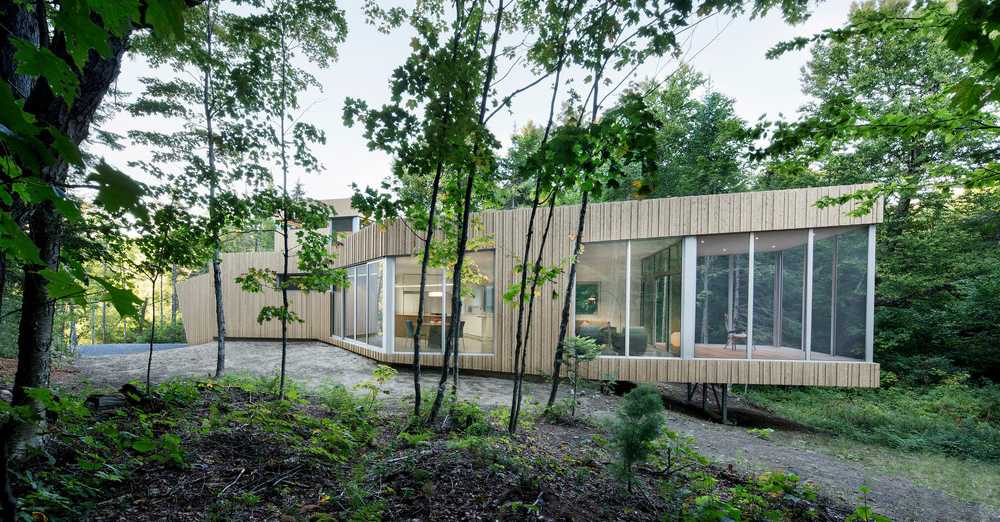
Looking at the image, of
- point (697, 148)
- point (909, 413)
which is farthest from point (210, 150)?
point (697, 148)

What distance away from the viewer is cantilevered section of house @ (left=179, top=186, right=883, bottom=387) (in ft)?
21.4

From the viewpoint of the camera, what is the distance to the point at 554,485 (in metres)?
2.59

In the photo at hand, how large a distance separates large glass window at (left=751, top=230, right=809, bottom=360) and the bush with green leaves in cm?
528

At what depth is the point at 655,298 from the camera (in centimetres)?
713

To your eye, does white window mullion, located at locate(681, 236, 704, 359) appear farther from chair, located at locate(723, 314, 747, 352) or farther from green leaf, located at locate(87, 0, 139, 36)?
green leaf, located at locate(87, 0, 139, 36)

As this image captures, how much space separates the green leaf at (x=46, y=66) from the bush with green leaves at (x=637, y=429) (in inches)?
112

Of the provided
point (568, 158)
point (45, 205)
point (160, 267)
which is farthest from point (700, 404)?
point (45, 205)

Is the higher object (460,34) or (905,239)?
(460,34)

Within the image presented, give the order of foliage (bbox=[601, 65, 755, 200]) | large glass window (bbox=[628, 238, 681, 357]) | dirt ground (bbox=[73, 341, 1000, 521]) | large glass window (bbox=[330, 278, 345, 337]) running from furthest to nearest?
foliage (bbox=[601, 65, 755, 200]) → large glass window (bbox=[330, 278, 345, 337]) → large glass window (bbox=[628, 238, 681, 357]) → dirt ground (bbox=[73, 341, 1000, 521])

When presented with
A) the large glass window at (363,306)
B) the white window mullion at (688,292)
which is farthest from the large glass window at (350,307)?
the white window mullion at (688,292)

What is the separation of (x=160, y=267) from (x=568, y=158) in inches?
152

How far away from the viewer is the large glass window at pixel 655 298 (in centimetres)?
698

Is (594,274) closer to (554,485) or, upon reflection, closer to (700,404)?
(700,404)

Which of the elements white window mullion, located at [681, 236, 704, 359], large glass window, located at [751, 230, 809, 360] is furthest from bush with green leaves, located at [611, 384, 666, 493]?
large glass window, located at [751, 230, 809, 360]
